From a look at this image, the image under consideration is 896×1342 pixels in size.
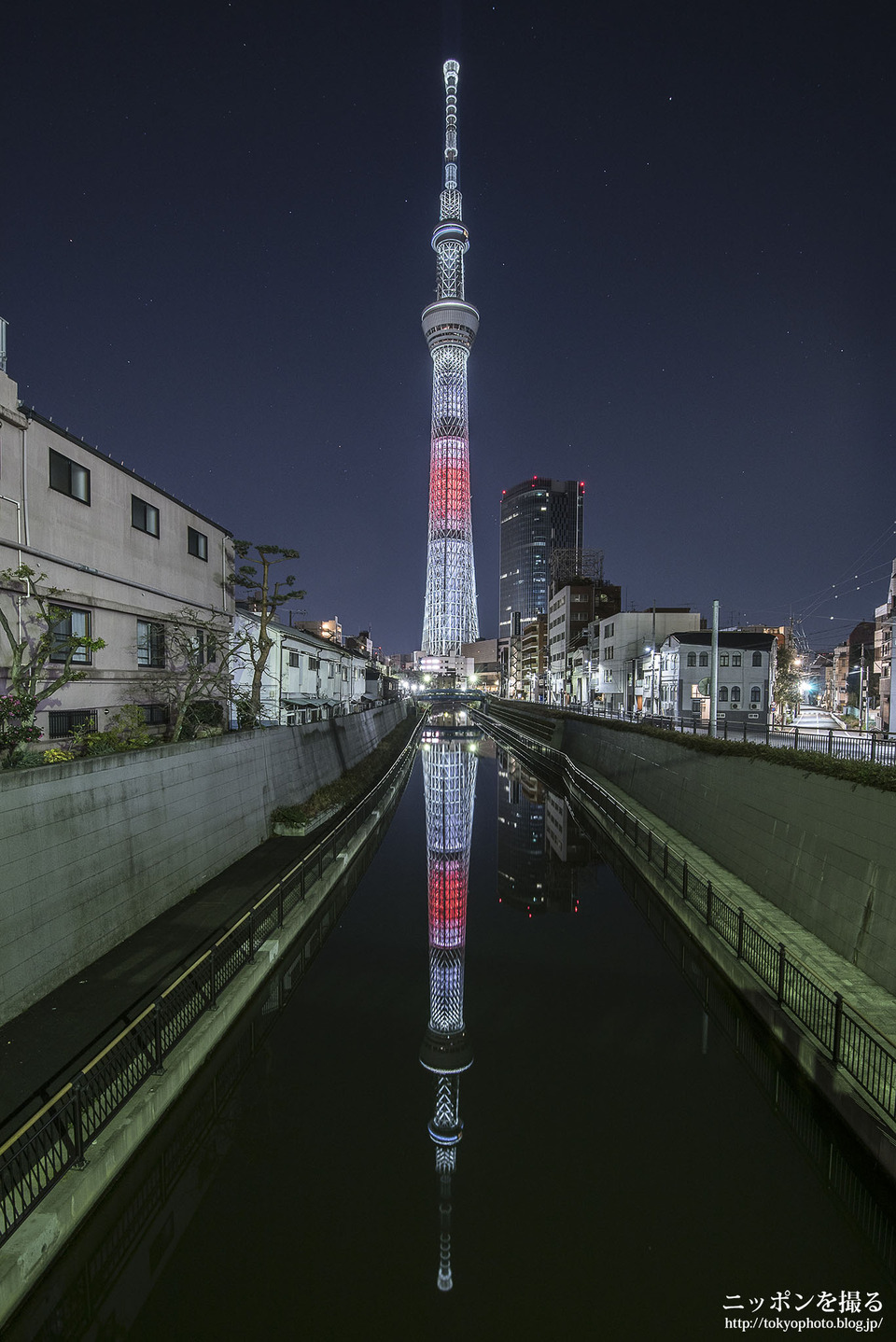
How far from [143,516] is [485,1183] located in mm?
18717

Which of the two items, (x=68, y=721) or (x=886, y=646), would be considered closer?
(x=68, y=721)

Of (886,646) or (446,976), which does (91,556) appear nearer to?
(446,976)

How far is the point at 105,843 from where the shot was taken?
9.76 m

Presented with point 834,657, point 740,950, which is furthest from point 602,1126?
point 834,657

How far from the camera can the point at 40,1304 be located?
194 inches

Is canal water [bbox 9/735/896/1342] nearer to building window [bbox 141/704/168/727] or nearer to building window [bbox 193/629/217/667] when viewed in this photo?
building window [bbox 141/704/168/727]

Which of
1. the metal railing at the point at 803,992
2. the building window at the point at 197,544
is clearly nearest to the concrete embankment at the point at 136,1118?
the metal railing at the point at 803,992

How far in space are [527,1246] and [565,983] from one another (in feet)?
20.0

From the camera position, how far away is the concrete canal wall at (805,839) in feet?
29.4

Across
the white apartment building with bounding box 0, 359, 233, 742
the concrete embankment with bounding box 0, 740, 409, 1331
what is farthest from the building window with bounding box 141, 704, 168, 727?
the concrete embankment with bounding box 0, 740, 409, 1331

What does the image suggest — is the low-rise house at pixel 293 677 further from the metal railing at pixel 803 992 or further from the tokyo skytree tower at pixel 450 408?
the tokyo skytree tower at pixel 450 408

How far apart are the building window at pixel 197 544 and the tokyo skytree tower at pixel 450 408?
92524 mm

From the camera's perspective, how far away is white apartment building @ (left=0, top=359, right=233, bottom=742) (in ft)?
42.9

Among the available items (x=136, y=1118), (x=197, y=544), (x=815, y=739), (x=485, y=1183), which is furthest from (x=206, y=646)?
(x=815, y=739)
